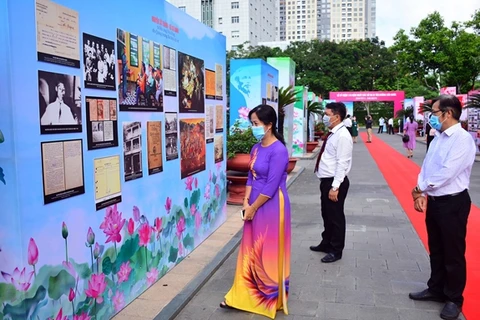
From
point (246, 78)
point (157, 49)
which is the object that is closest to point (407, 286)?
point (157, 49)

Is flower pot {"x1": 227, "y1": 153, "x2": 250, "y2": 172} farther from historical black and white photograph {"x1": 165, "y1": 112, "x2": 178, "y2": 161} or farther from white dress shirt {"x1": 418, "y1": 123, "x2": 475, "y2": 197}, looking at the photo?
white dress shirt {"x1": 418, "y1": 123, "x2": 475, "y2": 197}

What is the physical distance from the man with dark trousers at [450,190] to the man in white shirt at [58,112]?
274 cm

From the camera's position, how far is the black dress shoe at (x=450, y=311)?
3660mm

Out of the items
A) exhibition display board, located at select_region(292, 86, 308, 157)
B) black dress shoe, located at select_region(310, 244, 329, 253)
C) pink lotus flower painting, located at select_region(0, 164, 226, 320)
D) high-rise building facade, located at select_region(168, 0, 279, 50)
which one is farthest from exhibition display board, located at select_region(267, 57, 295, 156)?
high-rise building facade, located at select_region(168, 0, 279, 50)

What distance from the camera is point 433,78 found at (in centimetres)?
3447

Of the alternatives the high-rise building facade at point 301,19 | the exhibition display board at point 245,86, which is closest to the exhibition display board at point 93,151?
the exhibition display board at point 245,86

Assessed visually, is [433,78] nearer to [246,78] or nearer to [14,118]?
[246,78]

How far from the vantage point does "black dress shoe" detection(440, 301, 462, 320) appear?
12.0 feet

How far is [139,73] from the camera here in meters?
3.96

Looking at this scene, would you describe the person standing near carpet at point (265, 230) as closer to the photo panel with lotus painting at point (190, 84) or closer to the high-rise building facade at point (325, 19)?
the photo panel with lotus painting at point (190, 84)

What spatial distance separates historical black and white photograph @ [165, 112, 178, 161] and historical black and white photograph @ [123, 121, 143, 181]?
0.58 meters

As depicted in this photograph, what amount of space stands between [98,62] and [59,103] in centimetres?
56

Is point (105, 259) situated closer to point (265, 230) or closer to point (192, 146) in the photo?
point (265, 230)

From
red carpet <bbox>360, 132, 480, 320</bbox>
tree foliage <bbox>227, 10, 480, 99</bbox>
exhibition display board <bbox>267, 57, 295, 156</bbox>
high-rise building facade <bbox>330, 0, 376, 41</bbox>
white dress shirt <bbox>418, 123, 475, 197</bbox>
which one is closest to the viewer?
white dress shirt <bbox>418, 123, 475, 197</bbox>
